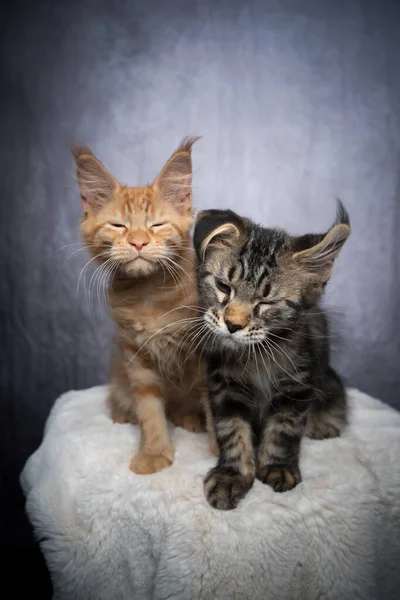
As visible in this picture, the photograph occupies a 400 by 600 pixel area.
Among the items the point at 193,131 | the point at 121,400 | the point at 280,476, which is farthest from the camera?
the point at 193,131

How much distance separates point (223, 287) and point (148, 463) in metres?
0.50

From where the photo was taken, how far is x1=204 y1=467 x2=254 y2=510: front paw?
1228 mm

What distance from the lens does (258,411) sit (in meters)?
1.42

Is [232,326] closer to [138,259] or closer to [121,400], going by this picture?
[138,259]

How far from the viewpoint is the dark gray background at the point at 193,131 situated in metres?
1.96

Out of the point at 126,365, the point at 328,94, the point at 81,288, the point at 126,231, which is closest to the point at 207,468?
the point at 126,365

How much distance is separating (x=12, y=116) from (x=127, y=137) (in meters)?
0.43

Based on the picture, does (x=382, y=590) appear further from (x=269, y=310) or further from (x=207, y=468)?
(x=269, y=310)

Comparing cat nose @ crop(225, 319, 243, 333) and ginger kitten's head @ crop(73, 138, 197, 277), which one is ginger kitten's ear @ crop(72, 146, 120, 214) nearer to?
ginger kitten's head @ crop(73, 138, 197, 277)

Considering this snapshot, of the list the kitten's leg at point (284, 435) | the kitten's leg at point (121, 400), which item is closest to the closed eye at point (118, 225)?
the kitten's leg at point (121, 400)

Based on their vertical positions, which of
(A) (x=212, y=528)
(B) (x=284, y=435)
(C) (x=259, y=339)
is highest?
(C) (x=259, y=339)

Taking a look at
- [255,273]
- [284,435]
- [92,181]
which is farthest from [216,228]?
[284,435]

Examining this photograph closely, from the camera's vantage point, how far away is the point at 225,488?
125cm

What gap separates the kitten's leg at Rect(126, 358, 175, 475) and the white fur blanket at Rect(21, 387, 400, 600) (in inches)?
1.3
